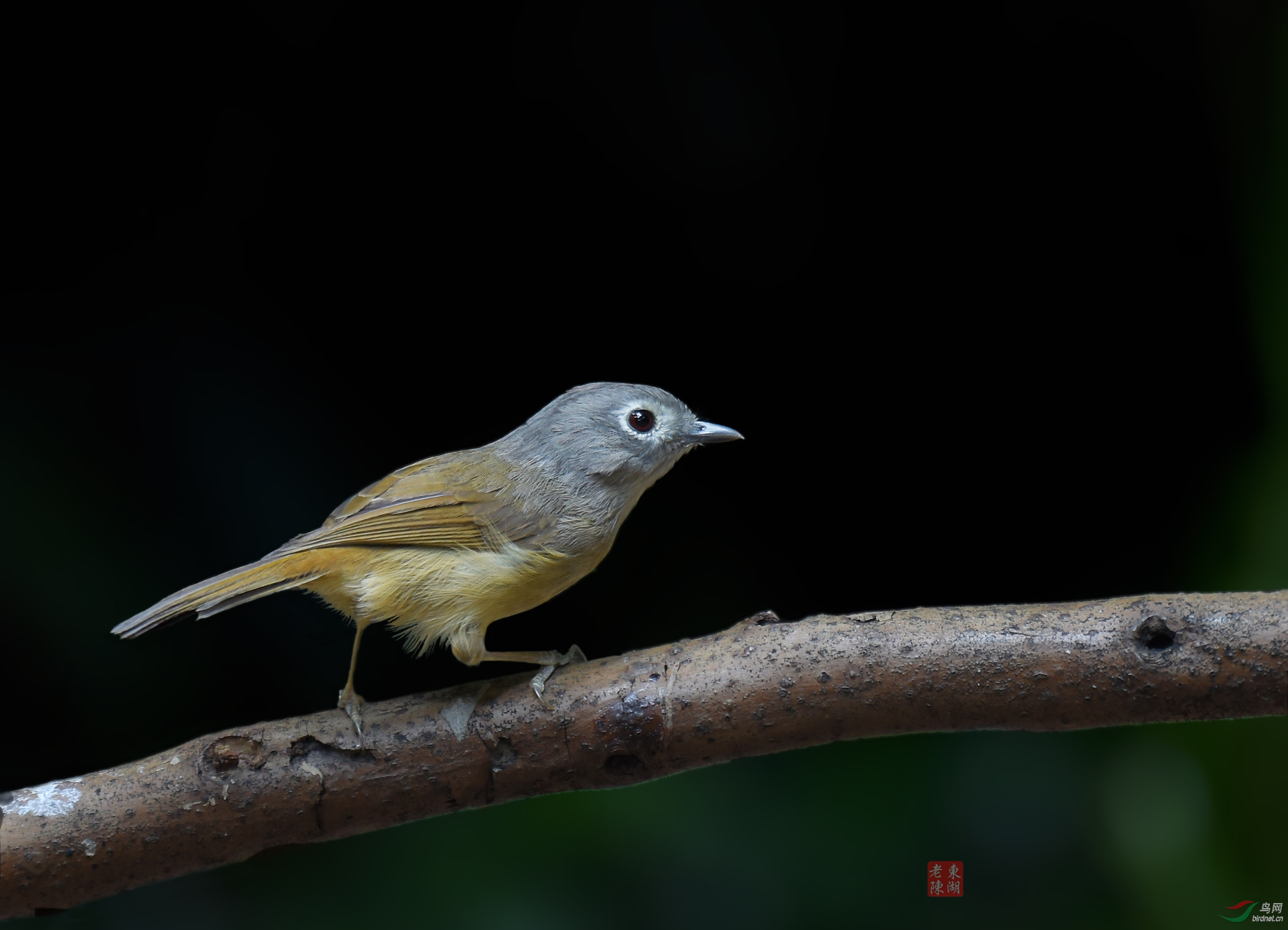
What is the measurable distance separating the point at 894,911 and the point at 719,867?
25.7 inches

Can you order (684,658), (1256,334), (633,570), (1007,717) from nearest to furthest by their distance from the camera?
(1007,717), (684,658), (1256,334), (633,570)

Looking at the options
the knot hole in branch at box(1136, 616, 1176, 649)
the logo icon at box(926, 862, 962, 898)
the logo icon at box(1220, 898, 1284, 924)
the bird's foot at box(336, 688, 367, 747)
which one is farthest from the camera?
the logo icon at box(926, 862, 962, 898)

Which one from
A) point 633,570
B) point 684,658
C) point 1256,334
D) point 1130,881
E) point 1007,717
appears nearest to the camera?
point 1007,717

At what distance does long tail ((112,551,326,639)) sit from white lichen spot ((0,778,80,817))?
0.42m

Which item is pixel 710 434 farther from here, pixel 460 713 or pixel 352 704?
pixel 352 704

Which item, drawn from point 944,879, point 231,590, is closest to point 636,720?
point 231,590

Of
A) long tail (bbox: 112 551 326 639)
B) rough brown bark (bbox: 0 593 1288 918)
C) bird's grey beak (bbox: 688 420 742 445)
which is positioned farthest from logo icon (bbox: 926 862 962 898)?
long tail (bbox: 112 551 326 639)

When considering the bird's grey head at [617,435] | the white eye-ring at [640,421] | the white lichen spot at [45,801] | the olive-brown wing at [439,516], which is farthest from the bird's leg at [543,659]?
the white lichen spot at [45,801]

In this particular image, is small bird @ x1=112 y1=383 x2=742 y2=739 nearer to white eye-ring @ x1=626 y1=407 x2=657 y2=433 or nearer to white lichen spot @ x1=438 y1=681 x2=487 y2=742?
white eye-ring @ x1=626 y1=407 x2=657 y2=433

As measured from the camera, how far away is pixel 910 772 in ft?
11.8

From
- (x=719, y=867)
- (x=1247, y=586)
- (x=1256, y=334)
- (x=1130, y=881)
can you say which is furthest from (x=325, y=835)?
(x=1256, y=334)

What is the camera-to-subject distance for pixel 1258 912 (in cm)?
329

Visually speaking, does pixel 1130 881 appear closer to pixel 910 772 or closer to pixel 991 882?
pixel 991 882

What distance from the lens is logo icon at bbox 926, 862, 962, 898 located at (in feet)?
11.3
